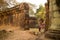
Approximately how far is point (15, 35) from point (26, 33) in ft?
1.15

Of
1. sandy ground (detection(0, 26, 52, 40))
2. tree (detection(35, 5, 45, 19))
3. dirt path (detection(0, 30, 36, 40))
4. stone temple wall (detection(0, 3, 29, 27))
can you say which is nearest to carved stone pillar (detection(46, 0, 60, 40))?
tree (detection(35, 5, 45, 19))

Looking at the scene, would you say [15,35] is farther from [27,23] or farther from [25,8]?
[25,8]

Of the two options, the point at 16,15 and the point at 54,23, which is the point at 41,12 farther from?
the point at 54,23

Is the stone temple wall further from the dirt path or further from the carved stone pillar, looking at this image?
the carved stone pillar

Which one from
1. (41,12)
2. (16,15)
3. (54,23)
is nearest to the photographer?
(54,23)

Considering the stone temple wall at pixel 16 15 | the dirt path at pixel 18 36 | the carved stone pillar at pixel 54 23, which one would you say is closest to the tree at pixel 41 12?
the stone temple wall at pixel 16 15

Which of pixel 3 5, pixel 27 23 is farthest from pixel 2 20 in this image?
pixel 27 23

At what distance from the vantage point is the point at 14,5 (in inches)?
192

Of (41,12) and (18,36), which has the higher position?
(41,12)

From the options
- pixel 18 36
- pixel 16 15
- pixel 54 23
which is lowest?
pixel 18 36

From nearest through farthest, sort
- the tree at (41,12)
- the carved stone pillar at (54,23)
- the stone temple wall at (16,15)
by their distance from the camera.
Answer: the carved stone pillar at (54,23)
the tree at (41,12)
the stone temple wall at (16,15)

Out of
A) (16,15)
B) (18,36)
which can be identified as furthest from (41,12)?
(18,36)

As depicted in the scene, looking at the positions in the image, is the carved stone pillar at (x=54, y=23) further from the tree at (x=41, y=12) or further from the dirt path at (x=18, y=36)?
the dirt path at (x=18, y=36)

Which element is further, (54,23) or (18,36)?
(18,36)
